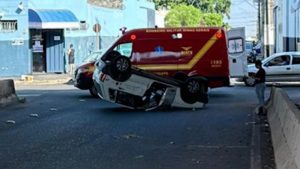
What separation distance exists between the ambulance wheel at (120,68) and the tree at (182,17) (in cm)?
6194

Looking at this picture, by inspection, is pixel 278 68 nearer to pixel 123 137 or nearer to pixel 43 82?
pixel 43 82

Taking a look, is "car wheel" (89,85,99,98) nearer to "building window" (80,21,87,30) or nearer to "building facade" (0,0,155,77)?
"building facade" (0,0,155,77)

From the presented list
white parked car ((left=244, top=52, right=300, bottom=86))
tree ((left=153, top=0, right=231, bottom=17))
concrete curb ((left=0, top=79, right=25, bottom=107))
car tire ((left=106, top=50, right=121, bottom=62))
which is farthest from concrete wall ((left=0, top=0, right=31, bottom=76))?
tree ((left=153, top=0, right=231, bottom=17))

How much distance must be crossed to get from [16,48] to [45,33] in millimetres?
2921

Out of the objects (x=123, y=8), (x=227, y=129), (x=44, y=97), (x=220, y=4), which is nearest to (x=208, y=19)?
(x=220, y=4)

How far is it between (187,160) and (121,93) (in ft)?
25.0

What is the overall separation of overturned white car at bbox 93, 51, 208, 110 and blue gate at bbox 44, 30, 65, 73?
21060 mm

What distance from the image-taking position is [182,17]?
80.6 metres

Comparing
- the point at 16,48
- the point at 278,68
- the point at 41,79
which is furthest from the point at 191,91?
the point at 16,48

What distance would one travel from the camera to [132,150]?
10859mm

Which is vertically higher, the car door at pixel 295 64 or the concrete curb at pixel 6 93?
the car door at pixel 295 64

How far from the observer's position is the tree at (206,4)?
3750 inches

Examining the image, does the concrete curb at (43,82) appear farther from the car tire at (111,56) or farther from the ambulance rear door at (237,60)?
the car tire at (111,56)

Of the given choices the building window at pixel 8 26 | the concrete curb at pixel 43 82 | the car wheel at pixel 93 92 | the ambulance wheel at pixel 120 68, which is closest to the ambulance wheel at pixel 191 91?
Result: the ambulance wheel at pixel 120 68
